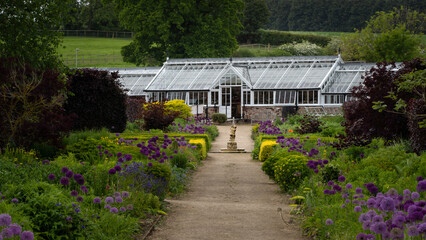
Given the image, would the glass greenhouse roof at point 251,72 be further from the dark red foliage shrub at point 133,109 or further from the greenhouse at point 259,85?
the dark red foliage shrub at point 133,109

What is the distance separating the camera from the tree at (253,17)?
71.8 m

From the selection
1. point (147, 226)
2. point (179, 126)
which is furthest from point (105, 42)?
point (147, 226)

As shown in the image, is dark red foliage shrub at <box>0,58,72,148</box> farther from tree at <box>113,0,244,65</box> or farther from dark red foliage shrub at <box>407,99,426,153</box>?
tree at <box>113,0,244,65</box>

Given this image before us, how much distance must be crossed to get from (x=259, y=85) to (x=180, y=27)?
9.96 m

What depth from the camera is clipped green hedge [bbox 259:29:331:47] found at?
227ft

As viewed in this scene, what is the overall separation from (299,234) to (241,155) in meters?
12.0

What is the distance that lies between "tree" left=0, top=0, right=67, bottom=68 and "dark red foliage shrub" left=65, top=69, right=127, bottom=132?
8.33 ft

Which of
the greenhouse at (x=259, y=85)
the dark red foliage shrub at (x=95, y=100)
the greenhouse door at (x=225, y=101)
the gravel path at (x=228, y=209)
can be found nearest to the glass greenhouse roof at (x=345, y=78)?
the greenhouse at (x=259, y=85)

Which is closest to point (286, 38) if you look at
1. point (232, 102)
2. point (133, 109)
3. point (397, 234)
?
point (232, 102)

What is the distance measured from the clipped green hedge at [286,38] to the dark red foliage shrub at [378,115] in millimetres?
54743

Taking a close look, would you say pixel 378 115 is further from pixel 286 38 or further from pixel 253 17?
pixel 253 17

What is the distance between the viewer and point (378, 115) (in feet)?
47.1

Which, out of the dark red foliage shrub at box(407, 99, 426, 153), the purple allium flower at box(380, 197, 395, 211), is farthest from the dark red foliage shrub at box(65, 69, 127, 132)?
the purple allium flower at box(380, 197, 395, 211)

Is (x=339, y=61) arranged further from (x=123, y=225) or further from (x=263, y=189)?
(x=123, y=225)
